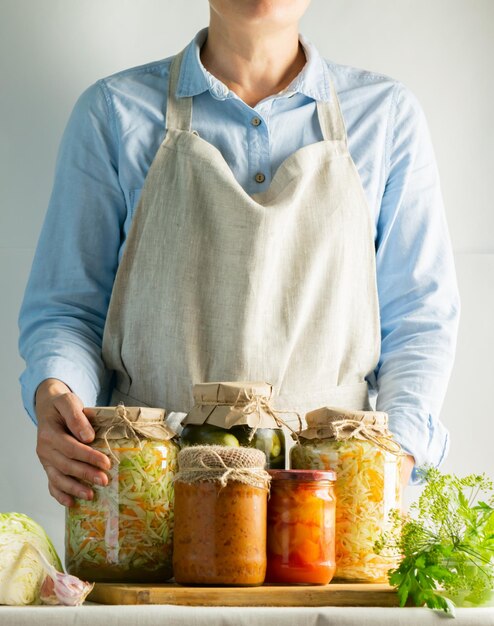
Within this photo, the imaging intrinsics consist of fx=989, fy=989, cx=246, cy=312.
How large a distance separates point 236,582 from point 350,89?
971 mm

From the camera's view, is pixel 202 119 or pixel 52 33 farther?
pixel 52 33

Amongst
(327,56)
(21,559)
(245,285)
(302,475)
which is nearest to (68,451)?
(21,559)

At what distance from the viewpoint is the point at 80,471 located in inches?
42.3

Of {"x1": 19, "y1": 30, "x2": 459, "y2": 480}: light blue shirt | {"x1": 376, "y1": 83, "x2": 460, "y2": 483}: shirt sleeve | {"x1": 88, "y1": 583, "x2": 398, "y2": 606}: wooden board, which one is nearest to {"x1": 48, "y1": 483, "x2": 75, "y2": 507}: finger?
{"x1": 88, "y1": 583, "x2": 398, "y2": 606}: wooden board

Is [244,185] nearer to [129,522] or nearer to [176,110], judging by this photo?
[176,110]

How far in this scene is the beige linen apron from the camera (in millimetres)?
1437

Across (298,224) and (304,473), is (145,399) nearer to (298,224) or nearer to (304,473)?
(298,224)

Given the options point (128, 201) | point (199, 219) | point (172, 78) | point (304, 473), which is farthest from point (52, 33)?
point (304, 473)

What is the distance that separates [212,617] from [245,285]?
0.63m

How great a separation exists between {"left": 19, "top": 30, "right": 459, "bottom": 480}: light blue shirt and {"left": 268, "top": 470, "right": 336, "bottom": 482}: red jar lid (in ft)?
1.68

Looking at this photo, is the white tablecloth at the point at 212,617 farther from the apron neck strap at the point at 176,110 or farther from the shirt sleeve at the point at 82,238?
the apron neck strap at the point at 176,110

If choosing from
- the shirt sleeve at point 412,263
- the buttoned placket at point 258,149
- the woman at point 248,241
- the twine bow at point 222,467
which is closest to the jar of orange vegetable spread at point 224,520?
the twine bow at point 222,467

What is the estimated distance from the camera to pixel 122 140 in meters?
1.59

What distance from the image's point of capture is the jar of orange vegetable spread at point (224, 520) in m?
0.97
